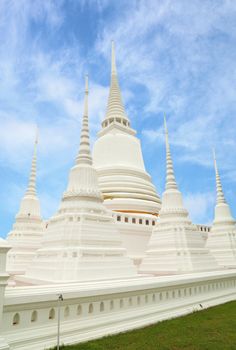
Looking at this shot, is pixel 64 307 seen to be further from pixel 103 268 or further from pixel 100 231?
pixel 100 231

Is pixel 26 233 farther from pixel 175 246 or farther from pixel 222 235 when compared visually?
pixel 222 235

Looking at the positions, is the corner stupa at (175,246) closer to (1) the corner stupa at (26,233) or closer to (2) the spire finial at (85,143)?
(2) the spire finial at (85,143)

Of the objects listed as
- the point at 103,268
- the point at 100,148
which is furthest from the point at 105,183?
the point at 103,268

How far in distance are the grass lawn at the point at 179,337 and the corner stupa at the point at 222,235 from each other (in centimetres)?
1571

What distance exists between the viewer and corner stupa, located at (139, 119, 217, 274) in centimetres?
1692

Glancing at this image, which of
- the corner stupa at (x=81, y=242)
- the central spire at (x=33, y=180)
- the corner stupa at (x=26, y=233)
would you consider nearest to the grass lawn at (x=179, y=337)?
the corner stupa at (x=81, y=242)

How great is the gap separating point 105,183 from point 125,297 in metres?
15.6

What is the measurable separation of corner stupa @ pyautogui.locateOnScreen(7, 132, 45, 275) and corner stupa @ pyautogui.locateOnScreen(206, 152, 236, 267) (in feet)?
54.7

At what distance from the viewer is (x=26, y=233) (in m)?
21.7

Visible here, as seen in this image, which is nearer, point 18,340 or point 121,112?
point 18,340

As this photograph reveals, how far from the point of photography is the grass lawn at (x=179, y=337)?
676 centimetres

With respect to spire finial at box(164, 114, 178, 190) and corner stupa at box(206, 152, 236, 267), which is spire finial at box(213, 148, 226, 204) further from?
spire finial at box(164, 114, 178, 190)

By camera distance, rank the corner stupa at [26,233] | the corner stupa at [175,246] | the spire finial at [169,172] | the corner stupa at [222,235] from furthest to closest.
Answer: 1. the corner stupa at [222,235]
2. the spire finial at [169,172]
3. the corner stupa at [26,233]
4. the corner stupa at [175,246]

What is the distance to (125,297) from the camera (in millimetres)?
9234
